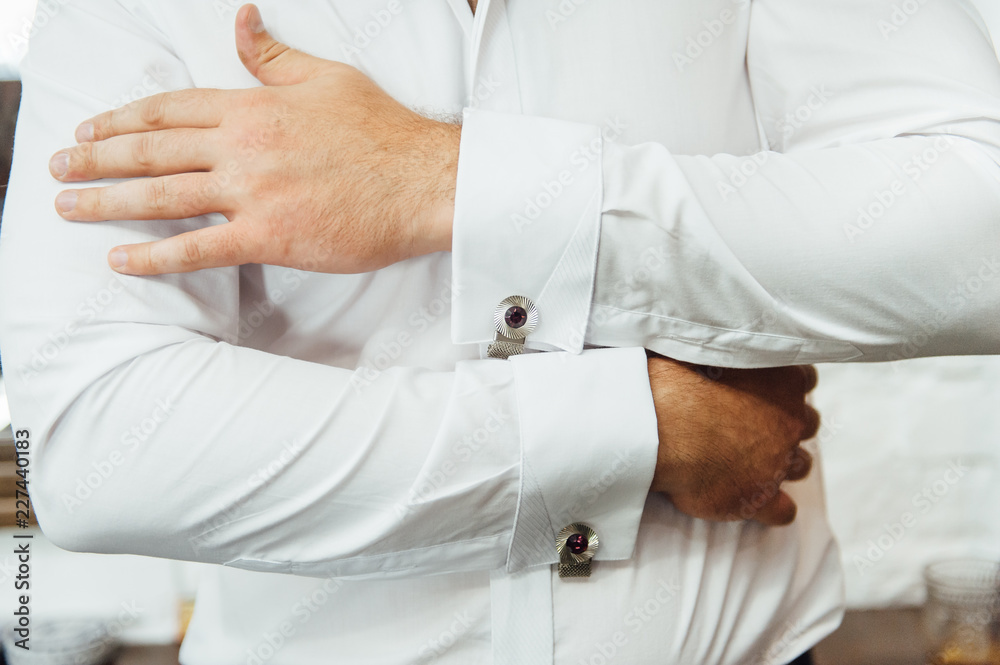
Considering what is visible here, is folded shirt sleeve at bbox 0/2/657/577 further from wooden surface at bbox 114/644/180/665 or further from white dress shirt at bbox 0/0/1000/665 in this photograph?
wooden surface at bbox 114/644/180/665

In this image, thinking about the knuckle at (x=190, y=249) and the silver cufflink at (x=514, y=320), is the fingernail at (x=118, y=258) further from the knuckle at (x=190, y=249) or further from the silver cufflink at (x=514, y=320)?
the silver cufflink at (x=514, y=320)

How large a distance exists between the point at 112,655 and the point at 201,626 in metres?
0.92

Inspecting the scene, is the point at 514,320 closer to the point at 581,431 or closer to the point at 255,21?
the point at 581,431

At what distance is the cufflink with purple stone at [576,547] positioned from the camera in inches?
25.7

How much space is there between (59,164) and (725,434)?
27.2 inches

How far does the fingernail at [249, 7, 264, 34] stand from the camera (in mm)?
641

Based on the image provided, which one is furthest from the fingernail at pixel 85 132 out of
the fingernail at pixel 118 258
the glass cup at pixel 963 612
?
the glass cup at pixel 963 612

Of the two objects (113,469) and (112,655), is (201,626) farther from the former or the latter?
(112,655)

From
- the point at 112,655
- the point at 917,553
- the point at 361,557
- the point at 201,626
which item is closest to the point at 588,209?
the point at 361,557

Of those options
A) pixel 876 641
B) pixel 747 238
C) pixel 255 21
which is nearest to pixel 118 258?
pixel 255 21

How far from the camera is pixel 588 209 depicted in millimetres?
569

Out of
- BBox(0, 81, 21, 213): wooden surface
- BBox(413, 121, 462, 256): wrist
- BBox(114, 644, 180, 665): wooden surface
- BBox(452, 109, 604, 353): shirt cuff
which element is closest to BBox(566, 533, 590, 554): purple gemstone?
BBox(452, 109, 604, 353): shirt cuff

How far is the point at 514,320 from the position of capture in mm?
616

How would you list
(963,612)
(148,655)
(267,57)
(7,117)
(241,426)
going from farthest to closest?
(963,612) → (148,655) → (7,117) → (267,57) → (241,426)
